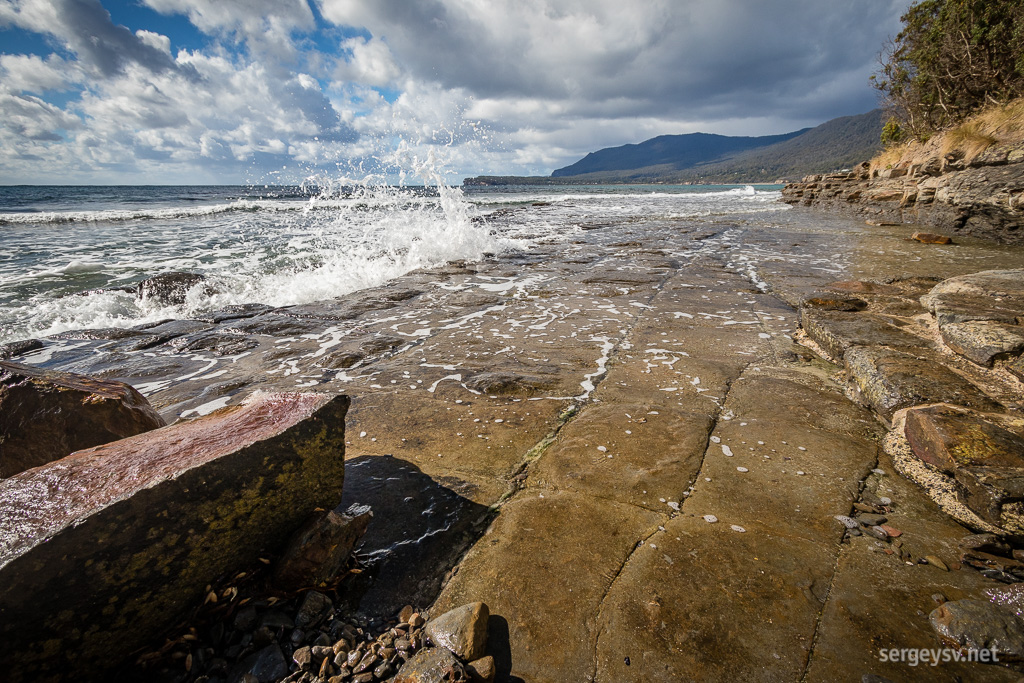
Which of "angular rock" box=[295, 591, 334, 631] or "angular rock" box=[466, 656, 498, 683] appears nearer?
"angular rock" box=[466, 656, 498, 683]

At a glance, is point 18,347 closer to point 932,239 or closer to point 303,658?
point 303,658

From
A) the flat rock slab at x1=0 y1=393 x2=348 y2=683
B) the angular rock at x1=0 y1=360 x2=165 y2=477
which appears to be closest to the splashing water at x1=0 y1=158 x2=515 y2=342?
the angular rock at x1=0 y1=360 x2=165 y2=477

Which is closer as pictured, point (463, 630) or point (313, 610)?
point (463, 630)

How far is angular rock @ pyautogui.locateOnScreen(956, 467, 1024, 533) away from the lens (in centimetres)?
170

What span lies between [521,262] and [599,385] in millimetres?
5864

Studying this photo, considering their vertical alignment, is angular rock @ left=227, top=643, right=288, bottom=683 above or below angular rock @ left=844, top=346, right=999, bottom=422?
below

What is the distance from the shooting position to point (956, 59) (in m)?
17.1

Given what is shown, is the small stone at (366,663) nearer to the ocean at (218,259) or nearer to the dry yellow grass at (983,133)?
the ocean at (218,259)

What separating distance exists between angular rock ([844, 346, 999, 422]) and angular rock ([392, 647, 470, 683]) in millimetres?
2733

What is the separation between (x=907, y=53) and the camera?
76.5 ft

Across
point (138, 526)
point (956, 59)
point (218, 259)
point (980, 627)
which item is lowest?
point (980, 627)

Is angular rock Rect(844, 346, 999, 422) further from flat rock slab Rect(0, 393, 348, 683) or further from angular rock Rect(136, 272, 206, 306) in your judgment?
angular rock Rect(136, 272, 206, 306)

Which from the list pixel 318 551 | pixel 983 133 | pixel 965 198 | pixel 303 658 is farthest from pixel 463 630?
pixel 983 133

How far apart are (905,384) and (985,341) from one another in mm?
925
